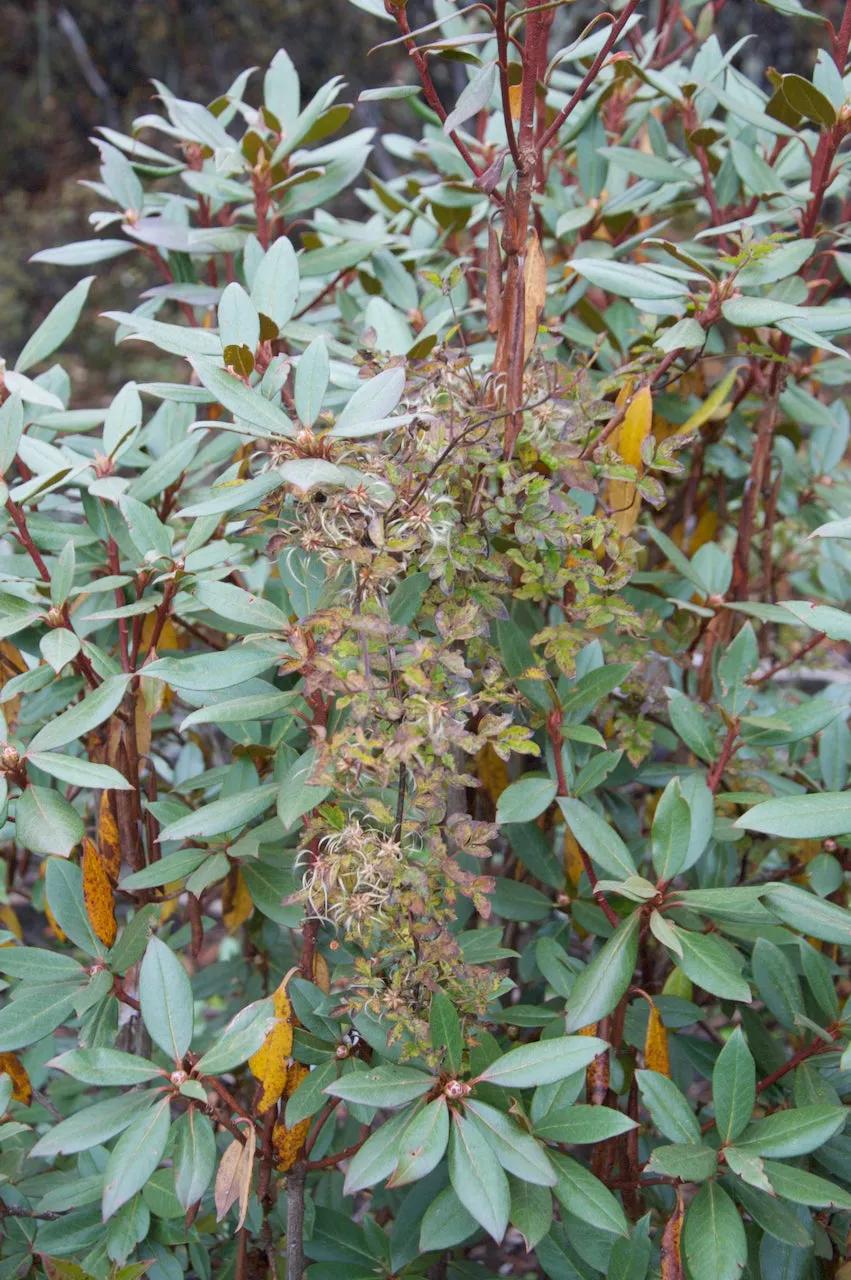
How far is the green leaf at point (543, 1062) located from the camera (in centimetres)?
70

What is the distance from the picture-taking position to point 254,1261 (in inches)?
38.4

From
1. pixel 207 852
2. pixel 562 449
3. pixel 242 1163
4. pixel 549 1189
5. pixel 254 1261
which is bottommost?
pixel 254 1261

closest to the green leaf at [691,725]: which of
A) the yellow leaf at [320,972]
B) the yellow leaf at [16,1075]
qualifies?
the yellow leaf at [320,972]

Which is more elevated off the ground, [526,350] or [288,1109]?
[526,350]

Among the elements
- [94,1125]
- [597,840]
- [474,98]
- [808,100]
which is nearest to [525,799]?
[597,840]

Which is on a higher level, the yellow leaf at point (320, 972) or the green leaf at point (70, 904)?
the green leaf at point (70, 904)

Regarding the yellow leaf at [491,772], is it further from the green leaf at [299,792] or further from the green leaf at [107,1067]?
the green leaf at [107,1067]

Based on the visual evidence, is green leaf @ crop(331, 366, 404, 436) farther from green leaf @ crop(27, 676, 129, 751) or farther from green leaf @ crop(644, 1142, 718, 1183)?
green leaf @ crop(644, 1142, 718, 1183)

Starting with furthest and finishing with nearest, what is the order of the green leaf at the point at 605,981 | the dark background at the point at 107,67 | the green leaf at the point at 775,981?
the dark background at the point at 107,67
the green leaf at the point at 775,981
the green leaf at the point at 605,981

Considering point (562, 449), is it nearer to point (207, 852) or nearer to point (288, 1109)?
point (207, 852)

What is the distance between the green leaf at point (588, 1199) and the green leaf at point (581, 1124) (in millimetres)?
30

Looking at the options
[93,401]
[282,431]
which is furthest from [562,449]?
A: [93,401]

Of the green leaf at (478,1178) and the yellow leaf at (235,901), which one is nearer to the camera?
the green leaf at (478,1178)

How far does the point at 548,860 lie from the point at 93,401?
3.30 m
